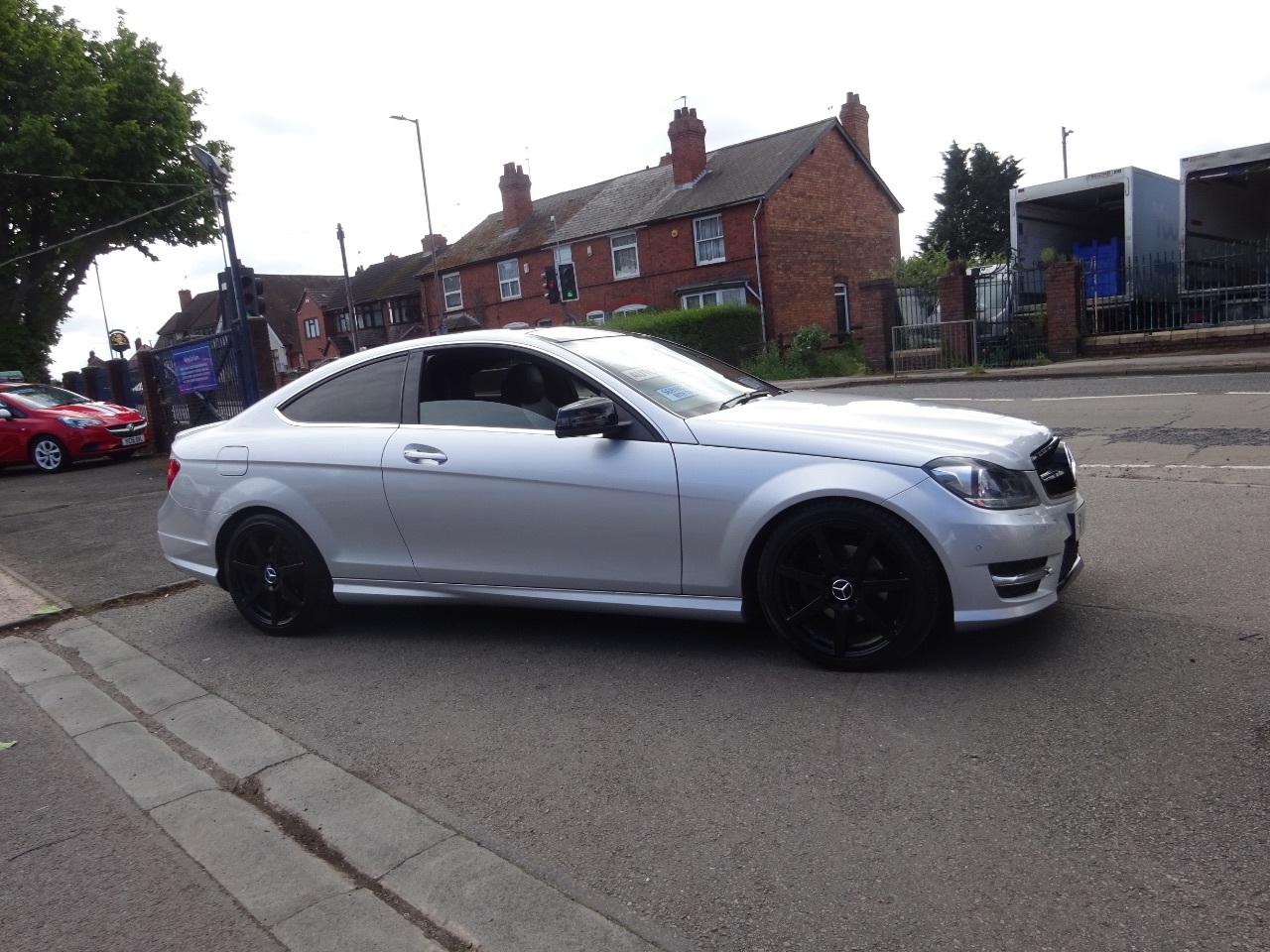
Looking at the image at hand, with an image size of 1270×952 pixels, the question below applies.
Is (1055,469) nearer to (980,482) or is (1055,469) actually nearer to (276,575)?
(980,482)

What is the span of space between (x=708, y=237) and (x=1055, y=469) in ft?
106

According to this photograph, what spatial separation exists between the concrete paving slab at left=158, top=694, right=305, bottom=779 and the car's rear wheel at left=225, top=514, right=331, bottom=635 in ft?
2.53

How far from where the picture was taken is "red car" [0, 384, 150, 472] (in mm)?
16219

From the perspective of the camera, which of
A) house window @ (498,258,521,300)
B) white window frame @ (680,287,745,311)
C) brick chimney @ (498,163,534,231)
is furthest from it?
brick chimney @ (498,163,534,231)

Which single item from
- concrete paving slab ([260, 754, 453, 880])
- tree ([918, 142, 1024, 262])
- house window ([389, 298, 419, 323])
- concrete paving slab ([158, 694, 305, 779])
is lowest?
concrete paving slab ([260, 754, 453, 880])

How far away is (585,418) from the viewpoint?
4227mm

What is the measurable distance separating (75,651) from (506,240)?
129 ft

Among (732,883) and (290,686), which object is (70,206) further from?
(732,883)

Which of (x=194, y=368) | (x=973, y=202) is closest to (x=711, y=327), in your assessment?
(x=194, y=368)

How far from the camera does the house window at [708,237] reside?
35094 mm

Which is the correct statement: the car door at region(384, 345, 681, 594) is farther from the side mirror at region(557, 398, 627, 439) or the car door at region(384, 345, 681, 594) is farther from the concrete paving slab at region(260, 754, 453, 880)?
the concrete paving slab at region(260, 754, 453, 880)

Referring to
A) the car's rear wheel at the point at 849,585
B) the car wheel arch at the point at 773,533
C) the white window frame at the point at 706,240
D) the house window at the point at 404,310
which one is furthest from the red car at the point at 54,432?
the house window at the point at 404,310

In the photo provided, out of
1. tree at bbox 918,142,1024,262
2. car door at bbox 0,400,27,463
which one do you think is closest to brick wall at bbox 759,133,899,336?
tree at bbox 918,142,1024,262

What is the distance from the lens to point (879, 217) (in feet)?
131
